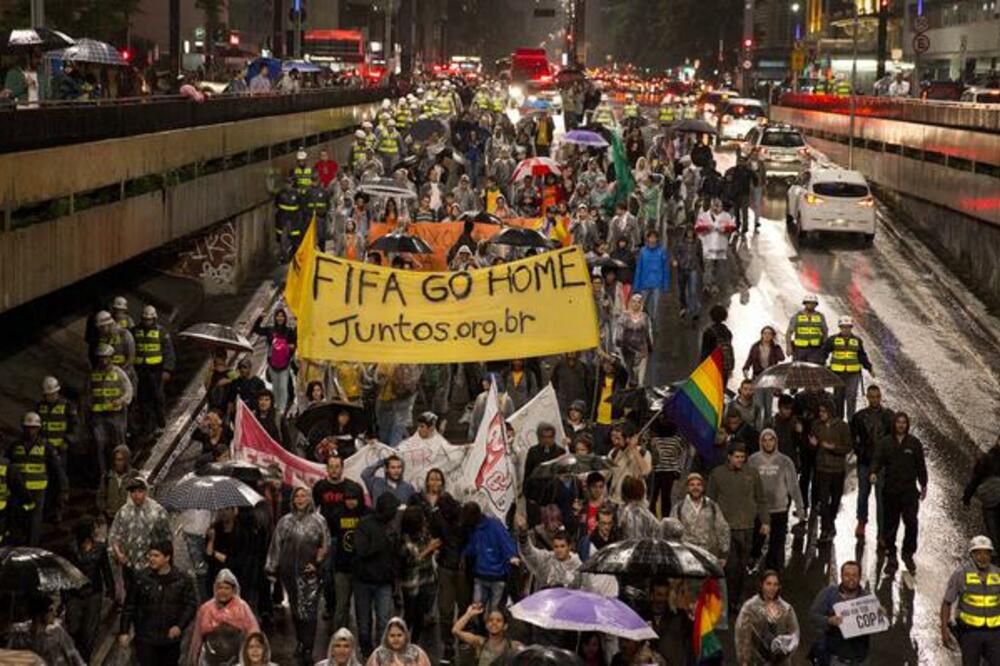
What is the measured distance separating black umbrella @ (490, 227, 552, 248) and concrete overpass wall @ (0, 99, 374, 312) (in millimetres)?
5151

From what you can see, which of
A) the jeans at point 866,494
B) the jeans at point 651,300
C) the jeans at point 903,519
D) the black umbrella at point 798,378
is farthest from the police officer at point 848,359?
the jeans at point 651,300

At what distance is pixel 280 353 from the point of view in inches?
910

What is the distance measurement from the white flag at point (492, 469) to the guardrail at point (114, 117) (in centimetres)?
891

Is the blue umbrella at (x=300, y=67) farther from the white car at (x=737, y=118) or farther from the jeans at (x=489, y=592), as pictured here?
the jeans at (x=489, y=592)

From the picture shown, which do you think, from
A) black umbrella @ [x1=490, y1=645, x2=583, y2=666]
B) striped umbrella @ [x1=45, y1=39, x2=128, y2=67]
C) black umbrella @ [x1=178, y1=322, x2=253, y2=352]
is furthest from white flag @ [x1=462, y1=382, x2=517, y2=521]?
striped umbrella @ [x1=45, y1=39, x2=128, y2=67]

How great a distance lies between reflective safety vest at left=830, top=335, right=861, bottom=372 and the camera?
22.7 meters

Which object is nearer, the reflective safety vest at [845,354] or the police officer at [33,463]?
the police officer at [33,463]

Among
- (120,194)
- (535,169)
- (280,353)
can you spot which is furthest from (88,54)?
(280,353)

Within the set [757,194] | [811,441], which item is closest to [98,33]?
[757,194]

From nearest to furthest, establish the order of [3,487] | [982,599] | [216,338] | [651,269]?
[982,599] < [3,487] < [216,338] < [651,269]

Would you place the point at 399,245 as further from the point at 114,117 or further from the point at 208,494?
the point at 208,494

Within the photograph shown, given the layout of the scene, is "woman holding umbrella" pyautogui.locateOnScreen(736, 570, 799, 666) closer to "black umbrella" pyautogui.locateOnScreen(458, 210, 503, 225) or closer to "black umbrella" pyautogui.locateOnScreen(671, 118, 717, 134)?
"black umbrella" pyautogui.locateOnScreen(458, 210, 503, 225)

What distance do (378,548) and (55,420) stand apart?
5.66 m

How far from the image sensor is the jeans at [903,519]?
18.6 metres
